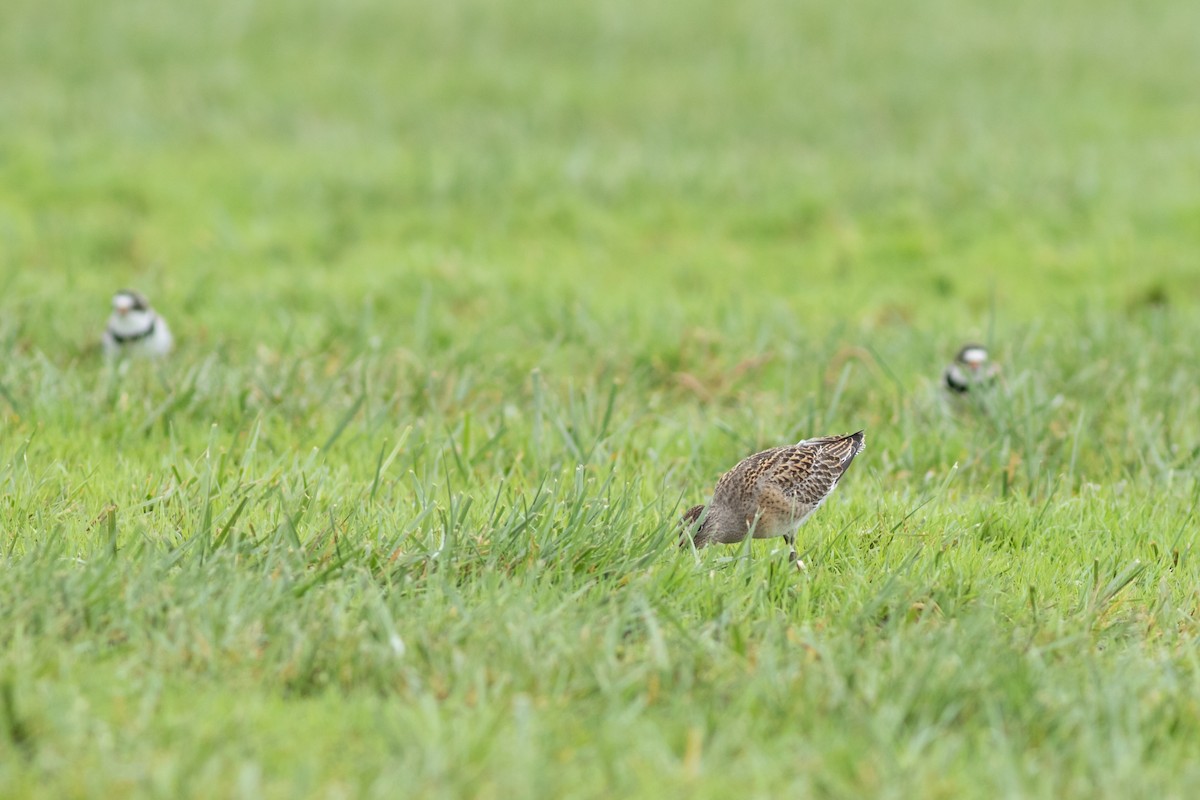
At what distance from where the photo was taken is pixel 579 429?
569 cm

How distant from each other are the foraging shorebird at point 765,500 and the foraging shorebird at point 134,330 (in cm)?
310

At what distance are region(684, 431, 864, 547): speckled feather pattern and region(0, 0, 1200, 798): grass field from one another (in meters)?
0.14

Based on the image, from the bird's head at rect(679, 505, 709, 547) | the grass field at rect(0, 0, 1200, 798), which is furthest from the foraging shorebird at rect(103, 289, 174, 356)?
the bird's head at rect(679, 505, 709, 547)

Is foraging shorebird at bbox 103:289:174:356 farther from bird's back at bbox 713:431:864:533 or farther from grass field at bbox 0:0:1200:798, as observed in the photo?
bird's back at bbox 713:431:864:533

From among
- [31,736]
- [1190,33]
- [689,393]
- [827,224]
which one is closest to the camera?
[31,736]

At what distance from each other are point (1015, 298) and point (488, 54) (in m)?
7.54

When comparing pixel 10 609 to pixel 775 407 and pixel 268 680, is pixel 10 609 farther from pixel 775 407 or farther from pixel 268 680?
pixel 775 407

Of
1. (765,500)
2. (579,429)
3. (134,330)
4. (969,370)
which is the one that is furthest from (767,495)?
(134,330)

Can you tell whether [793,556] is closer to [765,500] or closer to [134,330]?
[765,500]

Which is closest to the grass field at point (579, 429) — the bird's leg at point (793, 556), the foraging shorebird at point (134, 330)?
the bird's leg at point (793, 556)

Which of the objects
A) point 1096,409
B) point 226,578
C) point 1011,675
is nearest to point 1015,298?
point 1096,409

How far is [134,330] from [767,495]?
3461mm

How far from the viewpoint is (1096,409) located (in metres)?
6.14

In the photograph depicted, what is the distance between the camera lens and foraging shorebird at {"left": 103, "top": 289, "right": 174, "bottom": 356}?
258 inches
